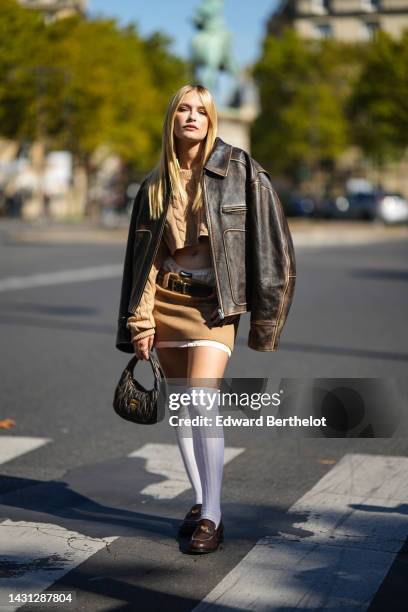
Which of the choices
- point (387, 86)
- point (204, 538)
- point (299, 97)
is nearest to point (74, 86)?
point (387, 86)

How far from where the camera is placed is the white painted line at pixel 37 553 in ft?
14.0

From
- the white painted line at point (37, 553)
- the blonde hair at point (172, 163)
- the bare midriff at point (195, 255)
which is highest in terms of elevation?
the blonde hair at point (172, 163)

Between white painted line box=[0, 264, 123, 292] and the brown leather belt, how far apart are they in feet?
45.7

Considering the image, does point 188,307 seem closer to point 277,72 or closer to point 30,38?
point 30,38

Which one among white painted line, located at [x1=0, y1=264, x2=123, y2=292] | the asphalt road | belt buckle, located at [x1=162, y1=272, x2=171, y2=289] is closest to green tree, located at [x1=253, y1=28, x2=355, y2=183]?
white painted line, located at [x1=0, y1=264, x2=123, y2=292]

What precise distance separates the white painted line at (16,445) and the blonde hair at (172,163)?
2.45 meters

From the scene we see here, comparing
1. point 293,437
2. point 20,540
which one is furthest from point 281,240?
point 293,437

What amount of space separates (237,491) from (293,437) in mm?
1538

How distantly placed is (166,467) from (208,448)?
5.72 feet

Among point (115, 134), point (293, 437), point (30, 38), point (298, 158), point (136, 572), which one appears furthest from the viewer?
point (298, 158)

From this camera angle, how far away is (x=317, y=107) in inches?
2992

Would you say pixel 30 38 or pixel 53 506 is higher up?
pixel 30 38

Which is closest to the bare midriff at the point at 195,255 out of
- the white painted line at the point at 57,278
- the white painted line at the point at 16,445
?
the white painted line at the point at 16,445

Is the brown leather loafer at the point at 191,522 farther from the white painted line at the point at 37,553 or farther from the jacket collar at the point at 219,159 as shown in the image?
the jacket collar at the point at 219,159
